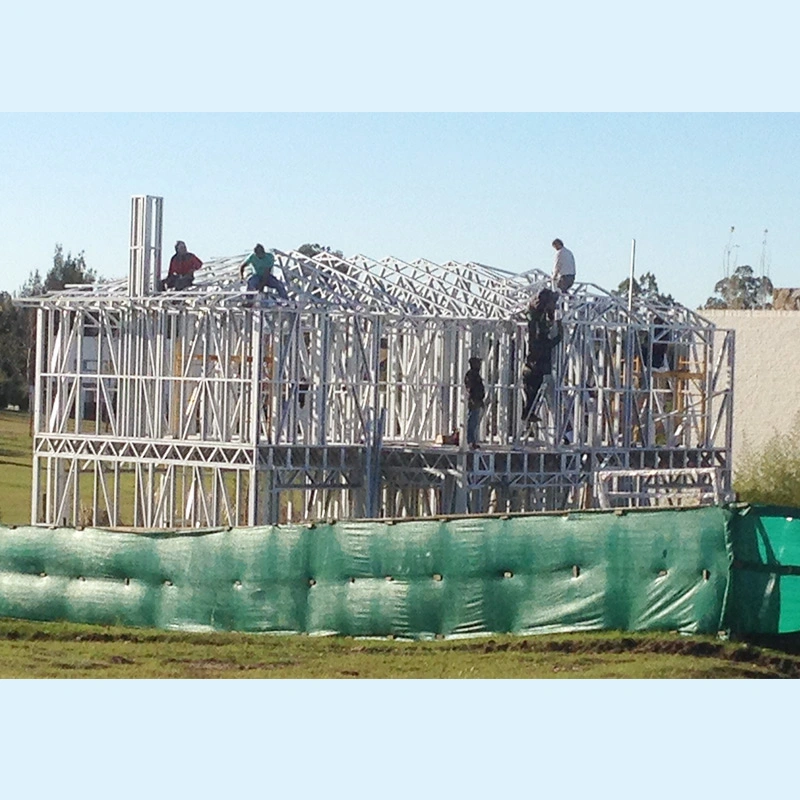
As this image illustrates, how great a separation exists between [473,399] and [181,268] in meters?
6.73

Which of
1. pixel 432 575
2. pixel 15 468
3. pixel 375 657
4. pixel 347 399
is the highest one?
pixel 347 399

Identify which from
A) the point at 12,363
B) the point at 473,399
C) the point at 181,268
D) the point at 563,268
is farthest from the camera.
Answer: the point at 12,363

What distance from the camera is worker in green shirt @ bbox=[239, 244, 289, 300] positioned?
127 ft

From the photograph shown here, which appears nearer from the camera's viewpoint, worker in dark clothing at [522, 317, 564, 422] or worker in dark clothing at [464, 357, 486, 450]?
worker in dark clothing at [464, 357, 486, 450]

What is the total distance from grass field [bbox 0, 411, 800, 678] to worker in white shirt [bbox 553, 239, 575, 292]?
1440cm

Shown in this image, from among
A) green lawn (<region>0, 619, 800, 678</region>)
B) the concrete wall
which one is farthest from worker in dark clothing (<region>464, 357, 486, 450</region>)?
the concrete wall

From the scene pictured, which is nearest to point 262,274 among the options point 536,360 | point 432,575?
point 536,360

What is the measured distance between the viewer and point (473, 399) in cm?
4019

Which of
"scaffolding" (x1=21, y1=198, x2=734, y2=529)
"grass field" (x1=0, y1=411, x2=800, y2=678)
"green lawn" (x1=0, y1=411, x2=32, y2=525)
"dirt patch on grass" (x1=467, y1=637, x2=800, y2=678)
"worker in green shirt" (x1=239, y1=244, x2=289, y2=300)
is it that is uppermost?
"worker in green shirt" (x1=239, y1=244, x2=289, y2=300)

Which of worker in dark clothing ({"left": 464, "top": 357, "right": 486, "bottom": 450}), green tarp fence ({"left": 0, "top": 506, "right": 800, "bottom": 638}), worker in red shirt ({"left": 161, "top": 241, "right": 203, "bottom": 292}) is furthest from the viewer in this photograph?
worker in red shirt ({"left": 161, "top": 241, "right": 203, "bottom": 292})

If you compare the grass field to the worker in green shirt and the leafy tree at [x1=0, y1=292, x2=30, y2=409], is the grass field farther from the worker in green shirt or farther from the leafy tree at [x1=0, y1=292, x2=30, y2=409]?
the leafy tree at [x1=0, y1=292, x2=30, y2=409]

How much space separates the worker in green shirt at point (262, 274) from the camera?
38.8 meters

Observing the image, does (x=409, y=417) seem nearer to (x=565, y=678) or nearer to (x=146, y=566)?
(x=146, y=566)

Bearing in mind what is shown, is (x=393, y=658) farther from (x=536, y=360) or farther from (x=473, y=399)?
(x=536, y=360)
